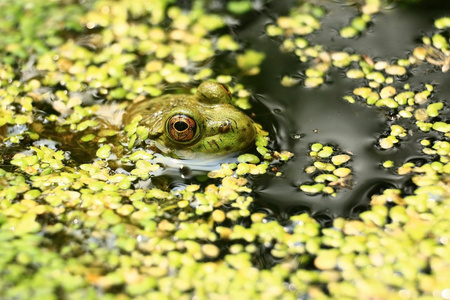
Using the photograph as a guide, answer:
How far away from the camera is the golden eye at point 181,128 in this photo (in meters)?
3.15

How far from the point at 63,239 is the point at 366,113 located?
2.14 m

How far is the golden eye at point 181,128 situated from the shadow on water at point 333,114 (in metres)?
0.50

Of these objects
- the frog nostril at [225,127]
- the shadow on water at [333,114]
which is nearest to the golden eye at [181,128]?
the frog nostril at [225,127]

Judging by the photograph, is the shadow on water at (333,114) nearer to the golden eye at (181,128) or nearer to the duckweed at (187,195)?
the duckweed at (187,195)

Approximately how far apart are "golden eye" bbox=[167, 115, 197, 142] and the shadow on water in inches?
19.6

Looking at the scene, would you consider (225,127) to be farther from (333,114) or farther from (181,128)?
(333,114)

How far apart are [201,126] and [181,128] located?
4.9 inches

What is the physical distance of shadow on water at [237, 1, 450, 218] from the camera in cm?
306

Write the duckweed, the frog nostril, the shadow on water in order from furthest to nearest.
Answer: the frog nostril, the shadow on water, the duckweed

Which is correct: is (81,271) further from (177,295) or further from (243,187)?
(243,187)

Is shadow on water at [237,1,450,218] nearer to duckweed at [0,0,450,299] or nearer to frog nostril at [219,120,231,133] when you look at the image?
duckweed at [0,0,450,299]

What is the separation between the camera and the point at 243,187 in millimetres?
3119

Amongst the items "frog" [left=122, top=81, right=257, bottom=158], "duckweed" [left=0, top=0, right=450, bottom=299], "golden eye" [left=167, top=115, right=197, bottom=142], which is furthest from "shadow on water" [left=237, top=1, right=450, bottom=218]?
"golden eye" [left=167, top=115, right=197, bottom=142]

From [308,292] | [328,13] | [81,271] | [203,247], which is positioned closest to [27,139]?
[81,271]
